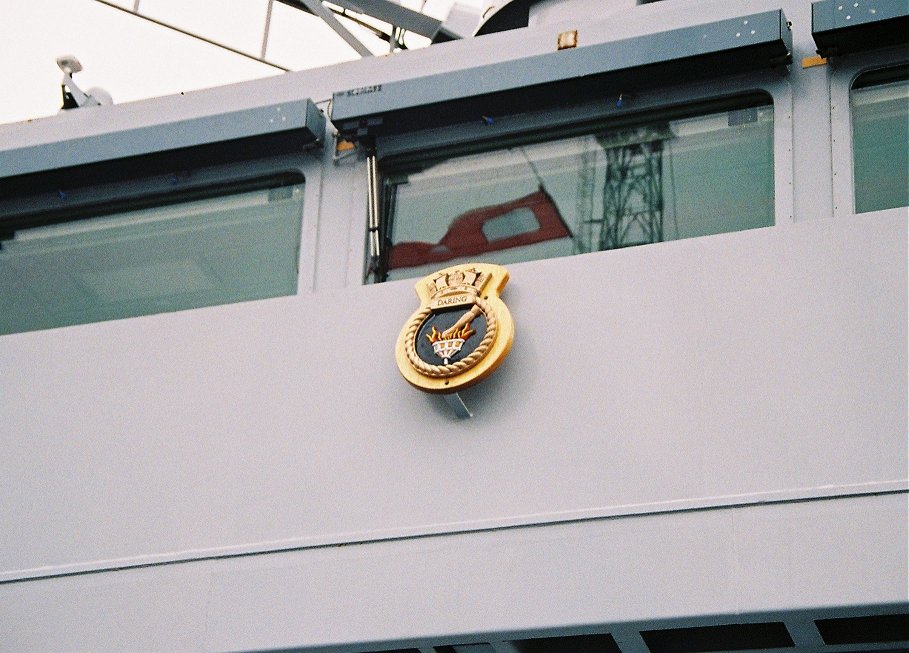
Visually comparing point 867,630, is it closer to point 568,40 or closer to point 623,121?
point 623,121

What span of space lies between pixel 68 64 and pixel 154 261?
1.31 m

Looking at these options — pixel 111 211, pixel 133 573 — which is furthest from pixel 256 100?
pixel 133 573

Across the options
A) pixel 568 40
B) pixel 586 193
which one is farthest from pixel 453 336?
pixel 568 40

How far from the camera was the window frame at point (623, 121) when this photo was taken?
5695 millimetres

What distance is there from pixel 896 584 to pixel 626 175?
203 cm

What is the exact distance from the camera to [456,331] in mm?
5434

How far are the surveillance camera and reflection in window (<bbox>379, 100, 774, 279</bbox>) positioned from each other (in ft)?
6.06

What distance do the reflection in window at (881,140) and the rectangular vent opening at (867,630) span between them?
1460 mm

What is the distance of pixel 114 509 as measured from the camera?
577 cm

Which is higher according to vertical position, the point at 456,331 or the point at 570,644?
the point at 456,331

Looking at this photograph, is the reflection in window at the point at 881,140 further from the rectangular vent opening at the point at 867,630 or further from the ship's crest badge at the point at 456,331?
the rectangular vent opening at the point at 867,630

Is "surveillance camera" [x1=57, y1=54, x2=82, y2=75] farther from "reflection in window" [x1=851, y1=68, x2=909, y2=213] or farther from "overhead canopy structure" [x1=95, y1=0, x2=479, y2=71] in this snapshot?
"reflection in window" [x1=851, y1=68, x2=909, y2=213]

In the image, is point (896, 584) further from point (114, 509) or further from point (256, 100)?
point (256, 100)

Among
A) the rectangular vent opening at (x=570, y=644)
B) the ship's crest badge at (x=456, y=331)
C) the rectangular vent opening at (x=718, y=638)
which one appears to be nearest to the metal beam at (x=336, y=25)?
the ship's crest badge at (x=456, y=331)
